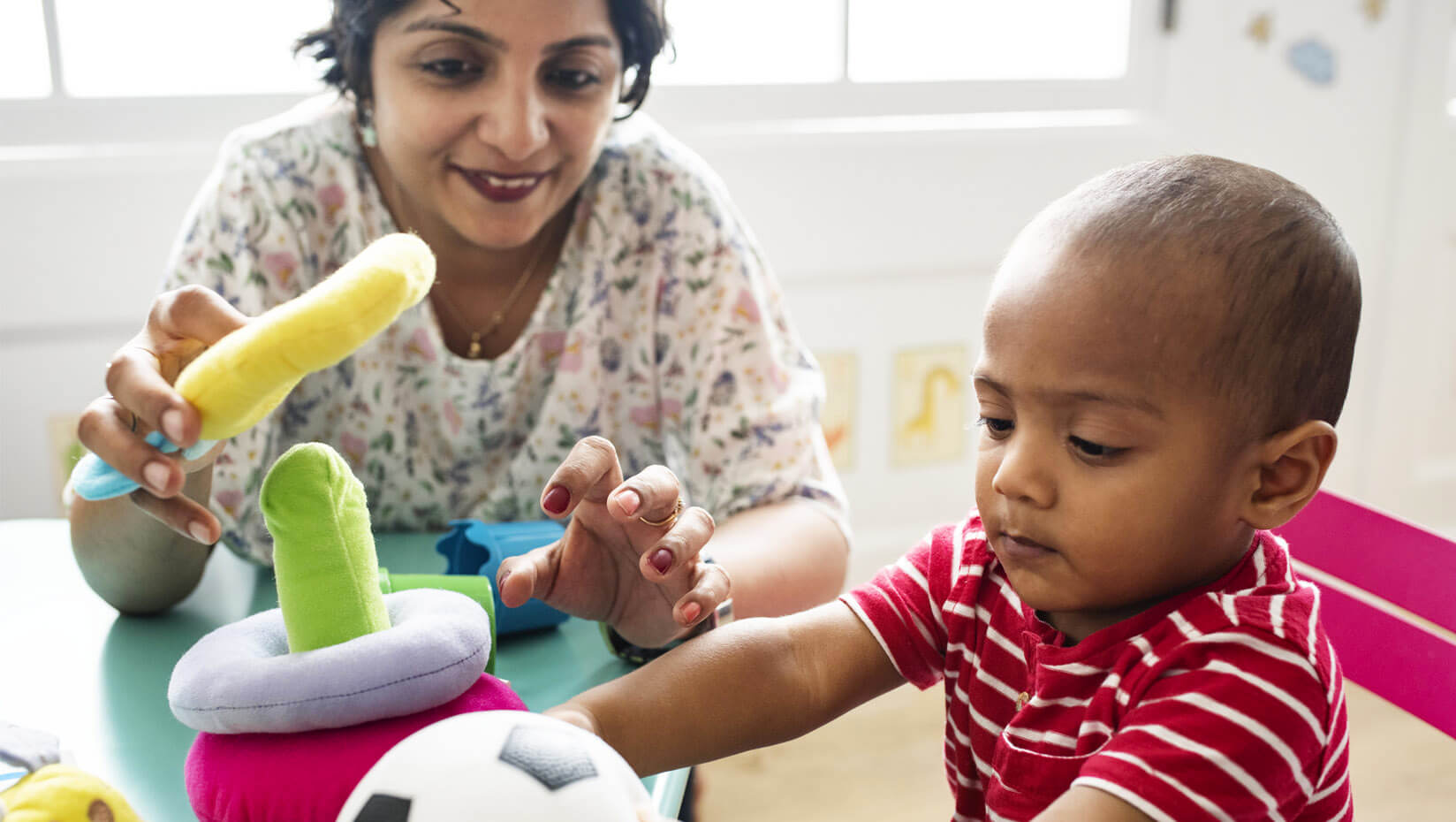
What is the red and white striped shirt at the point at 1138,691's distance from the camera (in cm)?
60

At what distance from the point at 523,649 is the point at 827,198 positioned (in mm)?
1374

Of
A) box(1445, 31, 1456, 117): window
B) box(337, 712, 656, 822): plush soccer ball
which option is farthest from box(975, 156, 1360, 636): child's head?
box(1445, 31, 1456, 117): window

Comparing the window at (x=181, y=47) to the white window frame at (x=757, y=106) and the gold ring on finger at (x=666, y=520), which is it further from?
the gold ring on finger at (x=666, y=520)

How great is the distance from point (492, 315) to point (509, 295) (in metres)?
0.03

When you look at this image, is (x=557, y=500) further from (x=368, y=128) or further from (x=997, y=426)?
(x=368, y=128)

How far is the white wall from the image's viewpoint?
1.70 m

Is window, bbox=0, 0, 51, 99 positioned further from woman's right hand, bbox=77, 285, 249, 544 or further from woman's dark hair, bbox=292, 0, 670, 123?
woman's right hand, bbox=77, 285, 249, 544

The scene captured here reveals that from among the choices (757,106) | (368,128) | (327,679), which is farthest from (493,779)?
(757,106)

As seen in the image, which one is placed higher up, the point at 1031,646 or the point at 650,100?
the point at 650,100

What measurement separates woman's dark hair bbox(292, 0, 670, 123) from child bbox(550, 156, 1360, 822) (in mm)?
610

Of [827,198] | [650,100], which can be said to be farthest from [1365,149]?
[650,100]

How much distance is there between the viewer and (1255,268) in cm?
63

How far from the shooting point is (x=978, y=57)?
2.30 metres

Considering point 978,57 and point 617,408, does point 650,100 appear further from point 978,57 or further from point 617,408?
point 617,408
